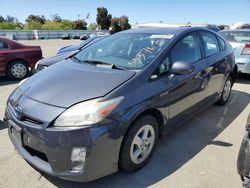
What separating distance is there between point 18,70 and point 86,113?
632 cm

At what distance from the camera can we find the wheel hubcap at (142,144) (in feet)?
9.73

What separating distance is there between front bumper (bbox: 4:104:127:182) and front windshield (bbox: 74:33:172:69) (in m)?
1.00

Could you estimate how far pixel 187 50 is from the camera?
3887 millimetres

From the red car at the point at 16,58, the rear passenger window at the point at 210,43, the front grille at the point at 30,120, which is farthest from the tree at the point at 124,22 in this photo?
the front grille at the point at 30,120

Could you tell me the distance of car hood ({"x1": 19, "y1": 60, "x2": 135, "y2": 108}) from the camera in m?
2.71

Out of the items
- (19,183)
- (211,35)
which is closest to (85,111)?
(19,183)

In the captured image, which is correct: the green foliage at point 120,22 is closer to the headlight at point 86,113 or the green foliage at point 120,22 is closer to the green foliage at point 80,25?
the green foliage at point 80,25

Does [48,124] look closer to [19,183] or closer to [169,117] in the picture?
[19,183]

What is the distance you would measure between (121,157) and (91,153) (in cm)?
44

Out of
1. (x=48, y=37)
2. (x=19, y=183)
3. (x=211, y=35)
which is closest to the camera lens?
(x=19, y=183)

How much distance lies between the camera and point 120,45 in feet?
12.7

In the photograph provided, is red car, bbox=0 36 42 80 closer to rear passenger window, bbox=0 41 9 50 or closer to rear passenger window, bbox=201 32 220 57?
rear passenger window, bbox=0 41 9 50

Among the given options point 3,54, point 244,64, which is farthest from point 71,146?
point 244,64

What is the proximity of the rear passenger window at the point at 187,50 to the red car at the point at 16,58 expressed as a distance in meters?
5.69
